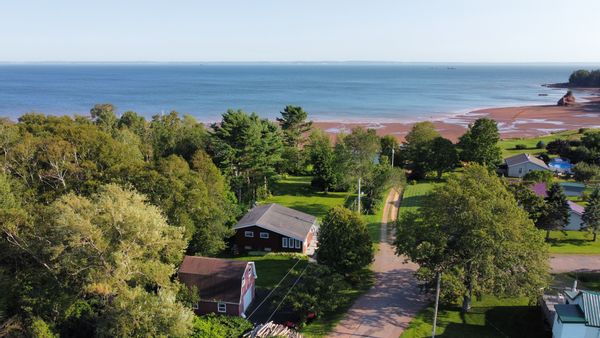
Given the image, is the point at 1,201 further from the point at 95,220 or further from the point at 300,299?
the point at 300,299

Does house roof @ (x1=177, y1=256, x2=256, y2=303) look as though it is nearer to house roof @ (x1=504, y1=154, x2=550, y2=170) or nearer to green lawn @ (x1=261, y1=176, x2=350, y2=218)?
green lawn @ (x1=261, y1=176, x2=350, y2=218)

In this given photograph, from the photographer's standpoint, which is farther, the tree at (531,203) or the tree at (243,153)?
the tree at (243,153)

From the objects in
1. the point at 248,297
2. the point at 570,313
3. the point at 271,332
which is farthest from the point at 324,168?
the point at 570,313

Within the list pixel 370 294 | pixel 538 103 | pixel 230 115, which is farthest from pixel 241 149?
pixel 538 103

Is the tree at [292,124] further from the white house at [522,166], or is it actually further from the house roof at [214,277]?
the house roof at [214,277]

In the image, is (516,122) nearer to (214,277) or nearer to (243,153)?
(243,153)

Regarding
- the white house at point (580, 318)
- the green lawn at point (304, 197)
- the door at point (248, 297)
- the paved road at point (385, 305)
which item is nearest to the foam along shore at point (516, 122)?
the green lawn at point (304, 197)
